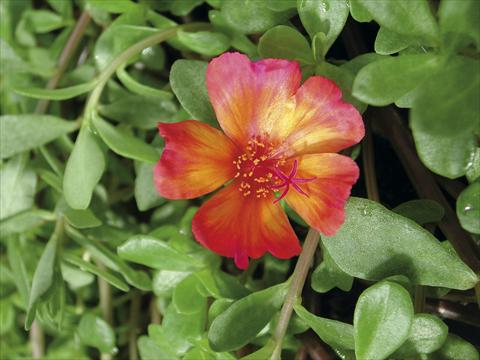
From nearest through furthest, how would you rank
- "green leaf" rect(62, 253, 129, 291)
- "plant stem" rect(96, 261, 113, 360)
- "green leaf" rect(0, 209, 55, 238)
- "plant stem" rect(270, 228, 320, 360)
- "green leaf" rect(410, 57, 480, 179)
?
"green leaf" rect(410, 57, 480, 179), "plant stem" rect(270, 228, 320, 360), "green leaf" rect(62, 253, 129, 291), "green leaf" rect(0, 209, 55, 238), "plant stem" rect(96, 261, 113, 360)

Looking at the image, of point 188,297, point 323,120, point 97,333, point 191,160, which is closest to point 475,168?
point 323,120

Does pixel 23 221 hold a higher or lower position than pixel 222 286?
lower

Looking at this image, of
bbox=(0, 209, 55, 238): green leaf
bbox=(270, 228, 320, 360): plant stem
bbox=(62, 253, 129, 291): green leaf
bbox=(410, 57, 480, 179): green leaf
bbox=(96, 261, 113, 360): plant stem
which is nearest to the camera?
bbox=(410, 57, 480, 179): green leaf

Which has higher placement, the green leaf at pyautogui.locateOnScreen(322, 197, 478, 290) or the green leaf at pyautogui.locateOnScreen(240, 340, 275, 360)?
the green leaf at pyautogui.locateOnScreen(322, 197, 478, 290)

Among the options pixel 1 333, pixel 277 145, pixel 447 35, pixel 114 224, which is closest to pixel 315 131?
pixel 277 145

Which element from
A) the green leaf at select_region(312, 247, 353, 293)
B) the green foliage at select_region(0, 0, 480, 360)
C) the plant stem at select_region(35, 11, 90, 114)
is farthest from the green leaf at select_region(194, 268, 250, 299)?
the plant stem at select_region(35, 11, 90, 114)

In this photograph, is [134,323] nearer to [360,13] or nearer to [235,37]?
[235,37]

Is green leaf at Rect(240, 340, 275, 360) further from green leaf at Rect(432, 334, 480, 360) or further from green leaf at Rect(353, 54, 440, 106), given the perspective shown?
green leaf at Rect(353, 54, 440, 106)

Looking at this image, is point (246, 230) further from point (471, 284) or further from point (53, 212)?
point (53, 212)
